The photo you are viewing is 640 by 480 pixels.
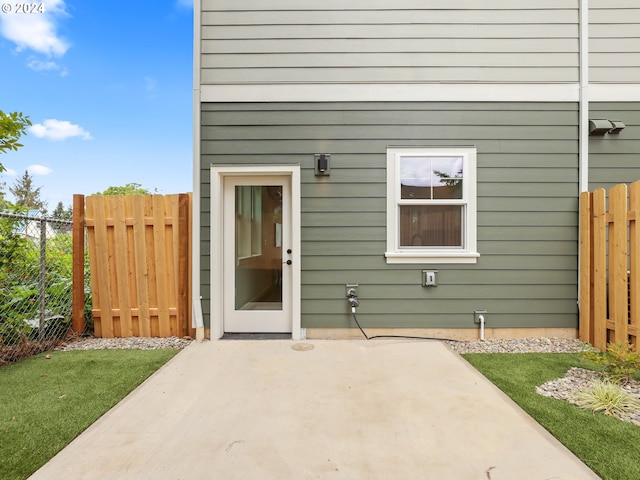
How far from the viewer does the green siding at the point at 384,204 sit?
3.76 meters

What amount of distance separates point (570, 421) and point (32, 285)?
5.15m

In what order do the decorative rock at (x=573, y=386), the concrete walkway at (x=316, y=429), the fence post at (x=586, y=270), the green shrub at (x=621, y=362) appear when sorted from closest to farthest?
the concrete walkway at (x=316, y=429)
the decorative rock at (x=573, y=386)
the green shrub at (x=621, y=362)
the fence post at (x=586, y=270)

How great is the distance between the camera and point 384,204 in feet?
12.3

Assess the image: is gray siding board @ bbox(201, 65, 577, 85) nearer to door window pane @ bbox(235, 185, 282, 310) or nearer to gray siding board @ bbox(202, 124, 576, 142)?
gray siding board @ bbox(202, 124, 576, 142)

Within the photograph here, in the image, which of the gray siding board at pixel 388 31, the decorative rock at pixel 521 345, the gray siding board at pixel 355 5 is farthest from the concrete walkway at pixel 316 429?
the gray siding board at pixel 355 5

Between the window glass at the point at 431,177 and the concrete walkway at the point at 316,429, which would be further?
the window glass at the point at 431,177

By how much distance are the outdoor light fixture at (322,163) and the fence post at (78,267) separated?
9.49 feet

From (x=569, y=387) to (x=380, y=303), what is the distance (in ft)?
6.04

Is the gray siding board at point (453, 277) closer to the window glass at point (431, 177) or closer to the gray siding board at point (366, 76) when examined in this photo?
the window glass at point (431, 177)

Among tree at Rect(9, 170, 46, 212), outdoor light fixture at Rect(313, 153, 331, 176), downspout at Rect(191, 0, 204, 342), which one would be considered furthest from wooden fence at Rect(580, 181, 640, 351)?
tree at Rect(9, 170, 46, 212)

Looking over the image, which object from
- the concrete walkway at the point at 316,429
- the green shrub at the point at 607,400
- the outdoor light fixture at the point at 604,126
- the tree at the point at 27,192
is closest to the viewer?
the concrete walkway at the point at 316,429

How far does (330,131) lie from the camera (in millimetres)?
3781

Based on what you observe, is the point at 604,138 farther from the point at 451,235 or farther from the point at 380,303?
the point at 380,303

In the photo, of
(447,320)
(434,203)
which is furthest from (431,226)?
(447,320)
